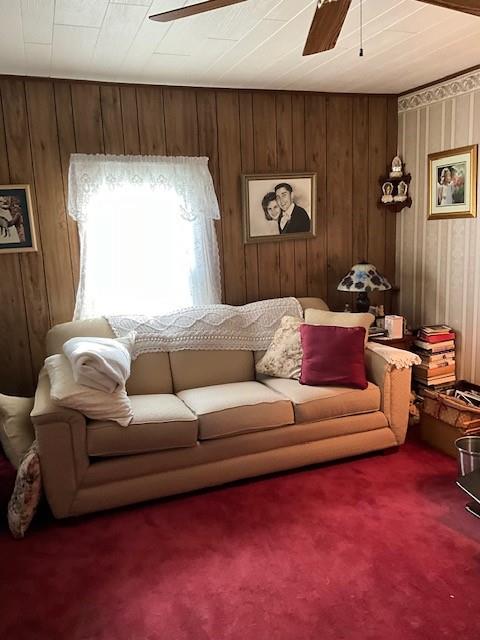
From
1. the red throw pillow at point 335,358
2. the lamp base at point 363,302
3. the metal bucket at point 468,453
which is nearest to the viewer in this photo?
the metal bucket at point 468,453

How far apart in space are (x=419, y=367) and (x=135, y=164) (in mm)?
2478

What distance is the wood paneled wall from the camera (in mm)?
3457

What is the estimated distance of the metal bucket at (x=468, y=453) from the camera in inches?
112

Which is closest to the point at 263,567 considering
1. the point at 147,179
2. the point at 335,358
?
the point at 335,358

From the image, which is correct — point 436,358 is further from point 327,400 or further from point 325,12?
point 325,12

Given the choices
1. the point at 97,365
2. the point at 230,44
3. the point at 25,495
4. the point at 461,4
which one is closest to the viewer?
the point at 461,4

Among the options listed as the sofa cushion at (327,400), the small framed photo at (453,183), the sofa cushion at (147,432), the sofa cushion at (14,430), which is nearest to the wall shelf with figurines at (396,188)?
the small framed photo at (453,183)

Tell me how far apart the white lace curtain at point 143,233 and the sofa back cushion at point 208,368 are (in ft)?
1.41

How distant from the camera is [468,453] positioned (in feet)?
9.37

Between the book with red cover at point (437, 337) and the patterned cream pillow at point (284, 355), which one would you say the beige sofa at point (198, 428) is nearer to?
the patterned cream pillow at point (284, 355)

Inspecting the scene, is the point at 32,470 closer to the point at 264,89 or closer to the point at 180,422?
the point at 180,422

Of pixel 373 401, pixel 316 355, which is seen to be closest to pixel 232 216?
pixel 316 355

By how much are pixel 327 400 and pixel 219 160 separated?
1901 mm

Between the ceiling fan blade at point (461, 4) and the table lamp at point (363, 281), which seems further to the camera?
the table lamp at point (363, 281)
